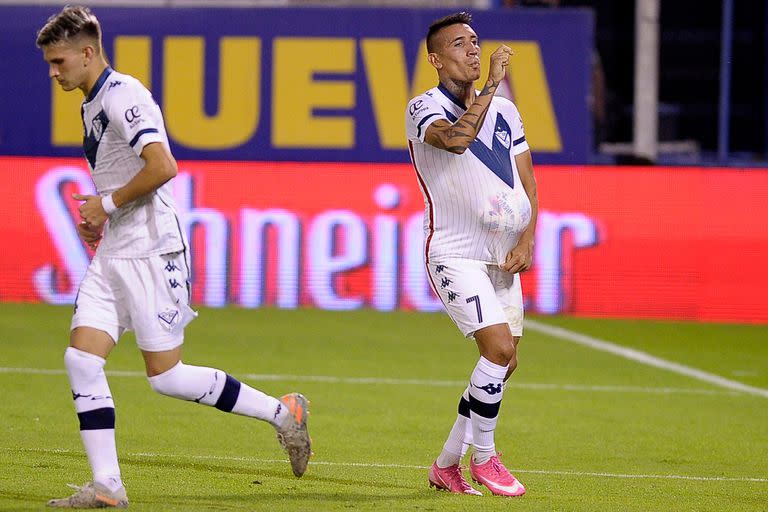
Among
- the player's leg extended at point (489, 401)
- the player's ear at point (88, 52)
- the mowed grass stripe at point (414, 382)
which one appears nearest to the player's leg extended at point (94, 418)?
the player's ear at point (88, 52)

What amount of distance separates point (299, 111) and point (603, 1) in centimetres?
1341

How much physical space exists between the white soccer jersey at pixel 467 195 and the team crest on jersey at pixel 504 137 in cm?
2

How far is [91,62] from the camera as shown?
6.08m

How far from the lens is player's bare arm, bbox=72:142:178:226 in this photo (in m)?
5.98

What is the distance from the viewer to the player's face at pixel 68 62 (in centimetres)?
604

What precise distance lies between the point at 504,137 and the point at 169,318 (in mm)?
1792

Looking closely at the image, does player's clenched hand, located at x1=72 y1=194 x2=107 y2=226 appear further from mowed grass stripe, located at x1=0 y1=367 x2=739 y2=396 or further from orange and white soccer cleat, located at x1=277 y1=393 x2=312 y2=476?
mowed grass stripe, located at x1=0 y1=367 x2=739 y2=396

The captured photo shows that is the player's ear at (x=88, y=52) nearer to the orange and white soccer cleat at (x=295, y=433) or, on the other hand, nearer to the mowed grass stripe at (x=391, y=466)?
the orange and white soccer cleat at (x=295, y=433)

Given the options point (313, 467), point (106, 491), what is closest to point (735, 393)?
point (313, 467)

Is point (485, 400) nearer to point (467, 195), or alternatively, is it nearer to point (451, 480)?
point (451, 480)

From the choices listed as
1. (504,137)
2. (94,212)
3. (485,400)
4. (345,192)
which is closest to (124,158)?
(94,212)

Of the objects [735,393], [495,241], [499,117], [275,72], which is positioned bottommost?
[735,393]

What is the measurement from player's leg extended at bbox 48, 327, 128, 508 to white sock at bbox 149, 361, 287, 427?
0.79ft

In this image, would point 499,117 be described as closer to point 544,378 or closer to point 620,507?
point 620,507
